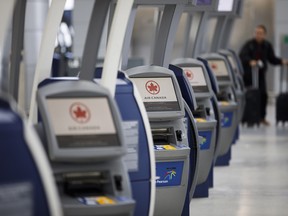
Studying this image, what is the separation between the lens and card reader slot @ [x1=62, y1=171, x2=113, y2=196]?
5.03 m

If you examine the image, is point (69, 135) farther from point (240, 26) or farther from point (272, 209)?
point (240, 26)

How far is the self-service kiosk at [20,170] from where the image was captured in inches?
166

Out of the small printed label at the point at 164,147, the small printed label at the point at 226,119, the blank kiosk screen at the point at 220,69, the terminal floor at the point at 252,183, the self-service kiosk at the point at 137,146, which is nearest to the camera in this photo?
the self-service kiosk at the point at 137,146

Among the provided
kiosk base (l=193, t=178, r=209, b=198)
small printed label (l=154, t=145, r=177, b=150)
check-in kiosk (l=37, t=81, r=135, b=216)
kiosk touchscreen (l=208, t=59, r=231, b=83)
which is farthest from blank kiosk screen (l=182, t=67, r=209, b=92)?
check-in kiosk (l=37, t=81, r=135, b=216)

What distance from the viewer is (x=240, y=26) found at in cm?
2239

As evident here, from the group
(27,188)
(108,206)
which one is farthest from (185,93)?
(27,188)

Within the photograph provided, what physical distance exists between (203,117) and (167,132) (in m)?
1.91

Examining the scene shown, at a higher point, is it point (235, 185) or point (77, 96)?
point (77, 96)

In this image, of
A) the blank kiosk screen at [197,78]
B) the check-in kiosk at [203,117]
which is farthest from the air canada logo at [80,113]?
the blank kiosk screen at [197,78]

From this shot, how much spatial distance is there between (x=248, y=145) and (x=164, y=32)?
20.9 ft

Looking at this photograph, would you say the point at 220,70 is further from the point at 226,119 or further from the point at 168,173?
the point at 168,173

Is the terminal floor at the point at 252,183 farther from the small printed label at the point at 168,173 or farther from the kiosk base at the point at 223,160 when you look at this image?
the small printed label at the point at 168,173

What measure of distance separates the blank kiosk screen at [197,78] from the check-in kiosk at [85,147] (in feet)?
13.2

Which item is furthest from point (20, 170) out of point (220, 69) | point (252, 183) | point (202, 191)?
point (220, 69)
